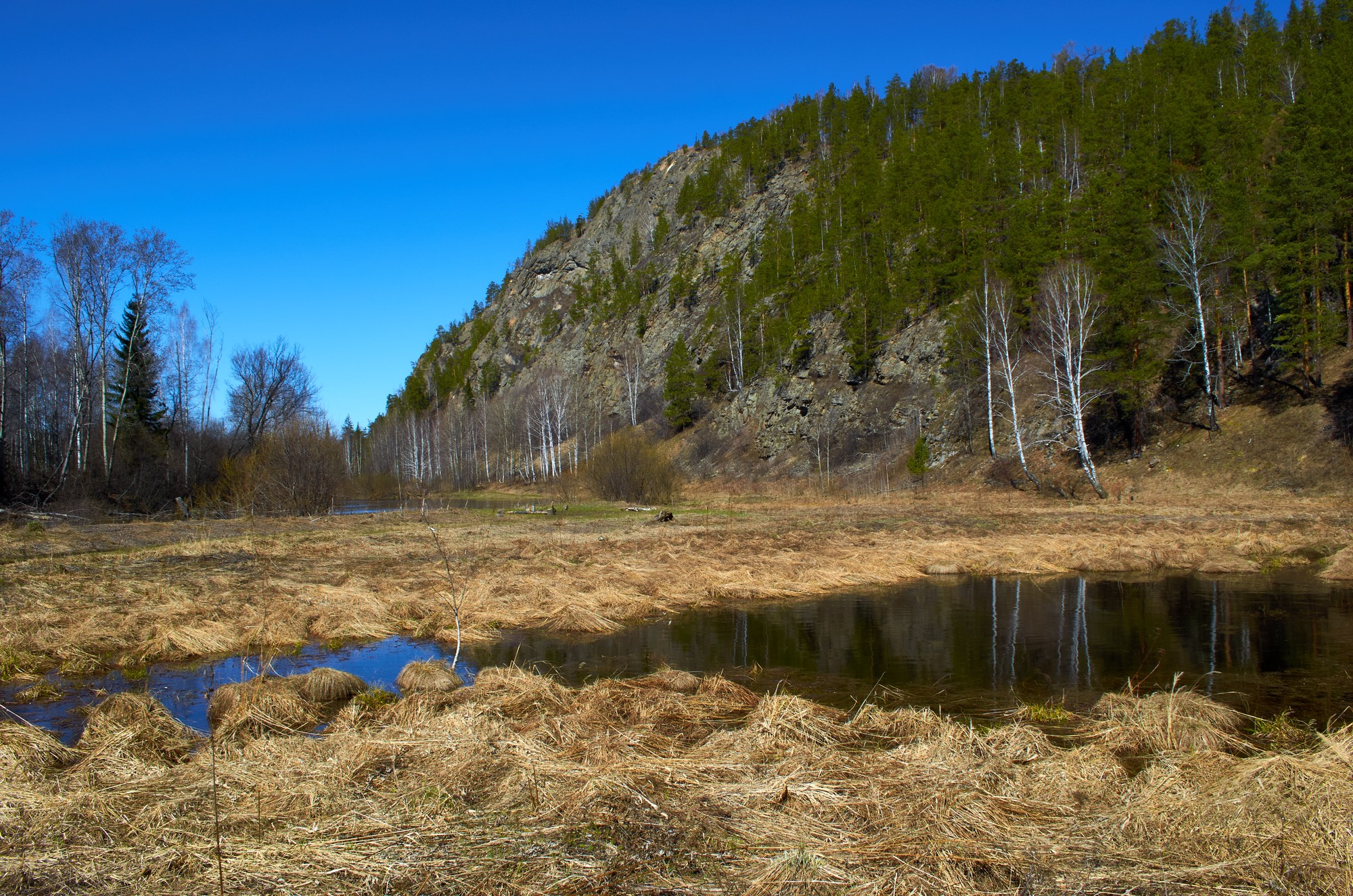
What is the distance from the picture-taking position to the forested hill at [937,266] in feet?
117

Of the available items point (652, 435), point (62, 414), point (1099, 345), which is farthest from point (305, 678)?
point (652, 435)

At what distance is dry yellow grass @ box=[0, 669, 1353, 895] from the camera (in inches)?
155

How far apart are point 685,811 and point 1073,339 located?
3967 cm

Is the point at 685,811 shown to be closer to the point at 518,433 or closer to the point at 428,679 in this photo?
the point at 428,679

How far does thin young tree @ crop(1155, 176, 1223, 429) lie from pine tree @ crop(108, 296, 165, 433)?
50731 mm

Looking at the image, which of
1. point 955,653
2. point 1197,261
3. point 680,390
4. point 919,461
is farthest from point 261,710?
point 680,390

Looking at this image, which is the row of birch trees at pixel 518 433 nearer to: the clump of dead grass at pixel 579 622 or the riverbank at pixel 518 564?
the riverbank at pixel 518 564

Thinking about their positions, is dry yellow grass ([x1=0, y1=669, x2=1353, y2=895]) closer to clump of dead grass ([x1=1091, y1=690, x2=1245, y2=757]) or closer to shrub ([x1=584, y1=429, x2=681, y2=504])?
clump of dead grass ([x1=1091, y1=690, x2=1245, y2=757])

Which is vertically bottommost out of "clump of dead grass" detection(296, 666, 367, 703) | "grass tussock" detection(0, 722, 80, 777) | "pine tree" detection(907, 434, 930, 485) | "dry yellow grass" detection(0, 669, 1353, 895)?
"clump of dead grass" detection(296, 666, 367, 703)

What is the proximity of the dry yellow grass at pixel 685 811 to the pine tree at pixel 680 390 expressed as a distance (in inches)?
2440

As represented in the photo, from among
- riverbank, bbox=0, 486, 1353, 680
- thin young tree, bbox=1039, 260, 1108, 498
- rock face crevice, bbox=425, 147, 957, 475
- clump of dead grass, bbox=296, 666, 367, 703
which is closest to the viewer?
clump of dead grass, bbox=296, 666, 367, 703

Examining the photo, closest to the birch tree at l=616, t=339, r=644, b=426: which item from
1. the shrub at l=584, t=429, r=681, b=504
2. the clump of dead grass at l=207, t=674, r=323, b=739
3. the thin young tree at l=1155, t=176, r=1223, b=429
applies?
the shrub at l=584, t=429, r=681, b=504

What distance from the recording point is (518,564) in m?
18.3

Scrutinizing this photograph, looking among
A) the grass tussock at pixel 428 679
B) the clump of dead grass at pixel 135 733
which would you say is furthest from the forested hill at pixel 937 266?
the clump of dead grass at pixel 135 733
